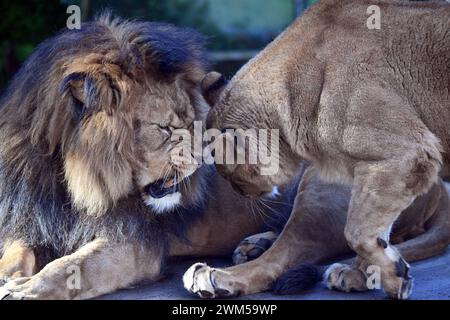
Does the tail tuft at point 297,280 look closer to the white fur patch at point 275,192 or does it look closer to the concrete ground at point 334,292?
the concrete ground at point 334,292

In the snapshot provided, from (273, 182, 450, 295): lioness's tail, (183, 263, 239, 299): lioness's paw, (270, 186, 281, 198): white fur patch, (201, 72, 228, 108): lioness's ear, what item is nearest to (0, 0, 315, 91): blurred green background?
(201, 72, 228, 108): lioness's ear

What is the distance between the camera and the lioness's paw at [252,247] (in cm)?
436

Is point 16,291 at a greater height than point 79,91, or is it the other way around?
point 79,91

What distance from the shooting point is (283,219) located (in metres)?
4.55

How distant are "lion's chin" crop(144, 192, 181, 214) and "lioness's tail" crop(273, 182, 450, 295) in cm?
56

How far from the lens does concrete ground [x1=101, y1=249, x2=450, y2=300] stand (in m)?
3.75

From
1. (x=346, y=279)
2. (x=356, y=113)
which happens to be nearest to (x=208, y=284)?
(x=346, y=279)

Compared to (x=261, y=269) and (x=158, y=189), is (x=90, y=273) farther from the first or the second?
(x=261, y=269)

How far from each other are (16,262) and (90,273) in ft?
1.11

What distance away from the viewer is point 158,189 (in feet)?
13.0

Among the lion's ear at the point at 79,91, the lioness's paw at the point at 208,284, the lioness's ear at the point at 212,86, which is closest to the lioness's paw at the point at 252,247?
the lioness's paw at the point at 208,284

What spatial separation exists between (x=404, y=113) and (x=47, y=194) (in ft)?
A: 4.98

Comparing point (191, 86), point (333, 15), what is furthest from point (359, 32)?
point (191, 86)

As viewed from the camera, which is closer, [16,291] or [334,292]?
[16,291]
